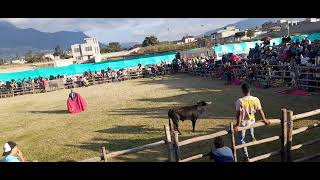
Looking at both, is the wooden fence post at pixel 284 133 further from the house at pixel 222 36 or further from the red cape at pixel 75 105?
the house at pixel 222 36

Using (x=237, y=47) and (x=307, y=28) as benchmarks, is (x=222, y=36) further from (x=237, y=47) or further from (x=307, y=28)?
(x=237, y=47)

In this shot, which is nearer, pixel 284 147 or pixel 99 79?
pixel 284 147

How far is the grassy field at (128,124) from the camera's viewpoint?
10.1 m

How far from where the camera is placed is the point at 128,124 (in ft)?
43.7

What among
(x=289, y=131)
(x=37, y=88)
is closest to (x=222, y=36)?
(x=37, y=88)

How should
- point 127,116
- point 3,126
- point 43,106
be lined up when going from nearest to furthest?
point 127,116, point 3,126, point 43,106

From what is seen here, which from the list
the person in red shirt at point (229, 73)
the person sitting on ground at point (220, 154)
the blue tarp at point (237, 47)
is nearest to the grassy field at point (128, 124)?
the person in red shirt at point (229, 73)

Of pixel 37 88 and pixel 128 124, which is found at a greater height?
pixel 37 88

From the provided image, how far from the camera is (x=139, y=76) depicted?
3422cm

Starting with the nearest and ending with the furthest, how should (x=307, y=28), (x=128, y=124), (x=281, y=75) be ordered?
(x=128, y=124) → (x=281, y=75) → (x=307, y=28)
